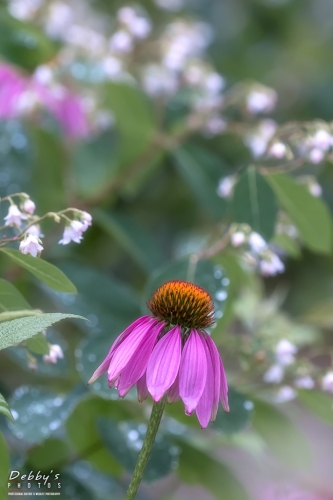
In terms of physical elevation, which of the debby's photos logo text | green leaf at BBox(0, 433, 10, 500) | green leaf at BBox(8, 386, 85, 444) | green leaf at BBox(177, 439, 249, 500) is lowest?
the debby's photos logo text

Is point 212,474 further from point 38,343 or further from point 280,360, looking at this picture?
point 38,343

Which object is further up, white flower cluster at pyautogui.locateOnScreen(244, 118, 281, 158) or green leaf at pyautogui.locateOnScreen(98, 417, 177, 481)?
white flower cluster at pyautogui.locateOnScreen(244, 118, 281, 158)

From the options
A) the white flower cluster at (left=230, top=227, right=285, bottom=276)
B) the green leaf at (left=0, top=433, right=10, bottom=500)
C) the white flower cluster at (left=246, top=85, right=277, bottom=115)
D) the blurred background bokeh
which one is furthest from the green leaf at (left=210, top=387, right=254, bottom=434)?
the white flower cluster at (left=246, top=85, right=277, bottom=115)

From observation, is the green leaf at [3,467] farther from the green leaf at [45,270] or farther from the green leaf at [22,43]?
the green leaf at [22,43]

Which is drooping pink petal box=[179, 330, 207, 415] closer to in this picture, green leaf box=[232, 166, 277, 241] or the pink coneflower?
the pink coneflower

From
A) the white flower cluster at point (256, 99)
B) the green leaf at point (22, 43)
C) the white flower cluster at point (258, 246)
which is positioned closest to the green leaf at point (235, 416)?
the white flower cluster at point (258, 246)

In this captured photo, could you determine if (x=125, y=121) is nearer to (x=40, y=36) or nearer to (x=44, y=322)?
(x=40, y=36)

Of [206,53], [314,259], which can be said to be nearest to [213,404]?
[314,259]
